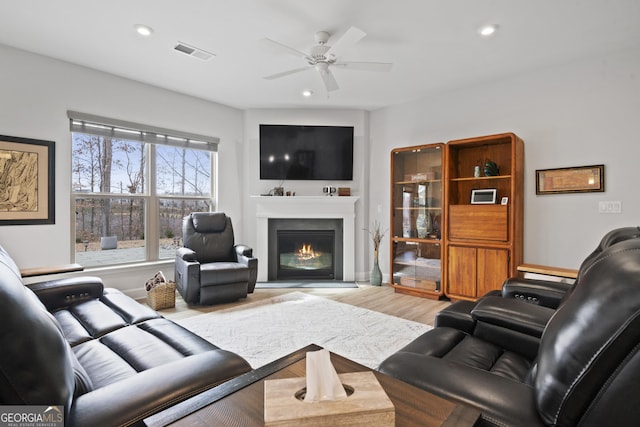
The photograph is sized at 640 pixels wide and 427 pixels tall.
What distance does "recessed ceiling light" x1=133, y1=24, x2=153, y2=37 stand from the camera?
2.77 m

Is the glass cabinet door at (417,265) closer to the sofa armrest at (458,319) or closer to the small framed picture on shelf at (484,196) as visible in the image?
the small framed picture on shelf at (484,196)

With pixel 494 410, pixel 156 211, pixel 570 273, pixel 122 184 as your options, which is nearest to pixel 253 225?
pixel 156 211

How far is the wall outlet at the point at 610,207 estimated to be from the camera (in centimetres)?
317

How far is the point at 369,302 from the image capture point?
13.0 ft

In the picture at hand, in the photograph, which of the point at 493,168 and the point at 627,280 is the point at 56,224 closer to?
the point at 627,280

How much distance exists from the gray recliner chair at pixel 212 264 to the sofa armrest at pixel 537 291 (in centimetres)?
279

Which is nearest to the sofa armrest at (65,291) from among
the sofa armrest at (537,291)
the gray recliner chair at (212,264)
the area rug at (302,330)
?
the area rug at (302,330)

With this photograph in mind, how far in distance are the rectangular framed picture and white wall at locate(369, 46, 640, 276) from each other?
487cm

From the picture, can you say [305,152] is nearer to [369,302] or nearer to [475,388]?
[369,302]

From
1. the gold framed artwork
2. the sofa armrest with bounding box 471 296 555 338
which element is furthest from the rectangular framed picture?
the gold framed artwork

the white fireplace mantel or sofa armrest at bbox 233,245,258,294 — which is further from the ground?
the white fireplace mantel

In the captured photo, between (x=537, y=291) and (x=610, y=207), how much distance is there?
194cm

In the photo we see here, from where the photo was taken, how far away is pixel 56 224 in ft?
11.4

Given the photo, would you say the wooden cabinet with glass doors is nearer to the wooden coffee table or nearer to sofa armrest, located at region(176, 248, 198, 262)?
sofa armrest, located at region(176, 248, 198, 262)
